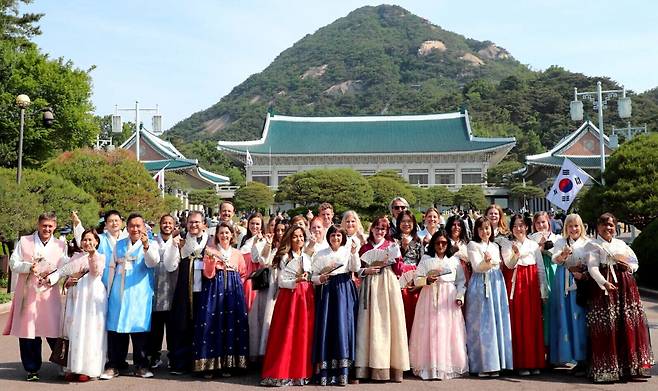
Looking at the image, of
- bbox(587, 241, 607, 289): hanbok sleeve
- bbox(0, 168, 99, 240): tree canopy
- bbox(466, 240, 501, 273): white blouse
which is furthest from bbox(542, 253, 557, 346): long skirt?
bbox(0, 168, 99, 240): tree canopy

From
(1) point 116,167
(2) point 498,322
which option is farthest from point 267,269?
(1) point 116,167

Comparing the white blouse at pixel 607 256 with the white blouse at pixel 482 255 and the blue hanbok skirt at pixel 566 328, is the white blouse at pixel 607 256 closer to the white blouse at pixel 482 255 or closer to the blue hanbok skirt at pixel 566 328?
the blue hanbok skirt at pixel 566 328

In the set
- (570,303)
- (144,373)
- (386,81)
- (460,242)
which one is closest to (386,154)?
(460,242)

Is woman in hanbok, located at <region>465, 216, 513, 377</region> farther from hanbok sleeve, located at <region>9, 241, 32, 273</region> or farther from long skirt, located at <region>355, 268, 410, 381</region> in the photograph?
hanbok sleeve, located at <region>9, 241, 32, 273</region>

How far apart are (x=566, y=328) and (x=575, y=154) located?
37.7m

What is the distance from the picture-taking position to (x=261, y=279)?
5766 mm

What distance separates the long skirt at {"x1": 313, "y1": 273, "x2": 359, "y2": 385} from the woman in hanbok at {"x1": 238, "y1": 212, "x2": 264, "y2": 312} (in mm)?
935

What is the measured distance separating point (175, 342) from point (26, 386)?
4.25 ft

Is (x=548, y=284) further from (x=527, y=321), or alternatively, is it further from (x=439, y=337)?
(x=439, y=337)

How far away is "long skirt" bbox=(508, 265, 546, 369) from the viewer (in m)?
5.52

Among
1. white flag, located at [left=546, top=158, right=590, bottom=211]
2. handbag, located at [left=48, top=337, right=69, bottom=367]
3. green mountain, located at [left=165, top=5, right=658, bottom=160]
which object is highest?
green mountain, located at [left=165, top=5, right=658, bottom=160]

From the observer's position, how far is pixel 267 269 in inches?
229

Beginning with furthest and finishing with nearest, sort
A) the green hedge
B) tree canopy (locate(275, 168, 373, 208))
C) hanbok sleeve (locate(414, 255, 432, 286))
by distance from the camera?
tree canopy (locate(275, 168, 373, 208))
the green hedge
hanbok sleeve (locate(414, 255, 432, 286))

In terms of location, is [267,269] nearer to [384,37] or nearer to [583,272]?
[583,272]
